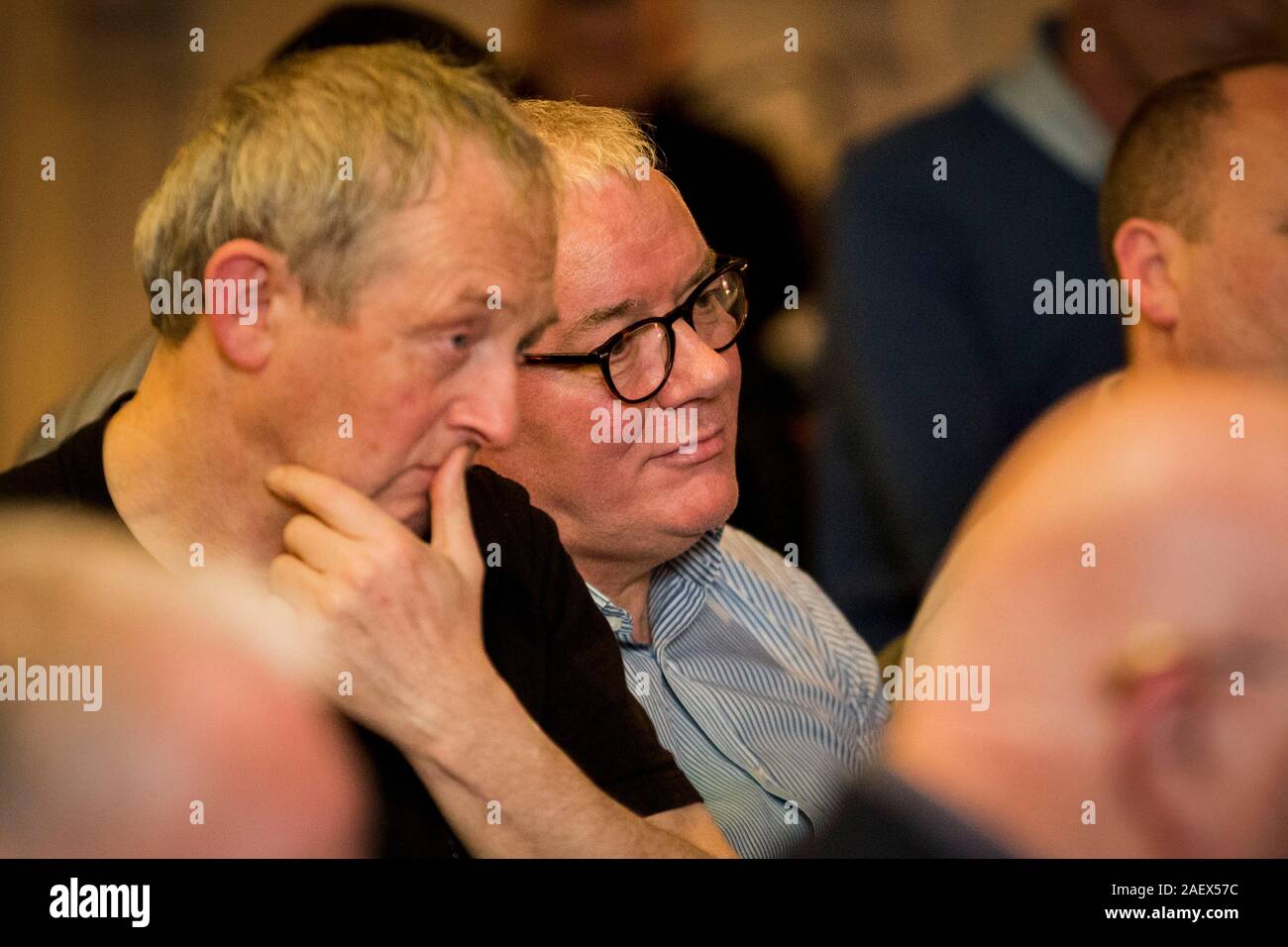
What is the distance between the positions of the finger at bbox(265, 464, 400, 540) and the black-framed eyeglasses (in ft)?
1.04

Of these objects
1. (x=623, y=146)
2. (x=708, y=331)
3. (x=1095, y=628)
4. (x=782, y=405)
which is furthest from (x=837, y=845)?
(x=782, y=405)

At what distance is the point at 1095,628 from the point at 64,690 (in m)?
0.58

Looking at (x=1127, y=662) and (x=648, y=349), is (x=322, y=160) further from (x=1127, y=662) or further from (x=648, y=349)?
(x=1127, y=662)

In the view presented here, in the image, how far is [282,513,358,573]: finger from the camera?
3.93 ft

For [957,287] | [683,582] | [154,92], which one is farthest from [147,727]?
[154,92]

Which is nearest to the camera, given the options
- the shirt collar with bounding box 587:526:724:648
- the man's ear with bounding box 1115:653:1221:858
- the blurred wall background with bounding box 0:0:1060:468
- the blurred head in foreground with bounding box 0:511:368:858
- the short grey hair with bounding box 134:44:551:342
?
the blurred head in foreground with bounding box 0:511:368:858

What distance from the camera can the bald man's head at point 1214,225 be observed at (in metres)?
1.79

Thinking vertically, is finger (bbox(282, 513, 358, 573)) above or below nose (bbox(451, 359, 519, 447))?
below

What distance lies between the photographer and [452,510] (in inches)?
49.7
